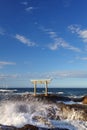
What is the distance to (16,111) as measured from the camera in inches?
909

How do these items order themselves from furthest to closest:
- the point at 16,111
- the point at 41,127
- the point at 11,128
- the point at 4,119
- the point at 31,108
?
the point at 31,108 < the point at 16,111 < the point at 4,119 < the point at 41,127 < the point at 11,128

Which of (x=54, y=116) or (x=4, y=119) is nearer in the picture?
(x=4, y=119)

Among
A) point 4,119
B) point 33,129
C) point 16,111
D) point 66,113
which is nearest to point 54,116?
point 66,113

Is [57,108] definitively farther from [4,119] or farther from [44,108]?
[4,119]

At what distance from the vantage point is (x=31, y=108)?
82.4 ft

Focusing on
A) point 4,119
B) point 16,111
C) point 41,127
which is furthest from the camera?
point 16,111

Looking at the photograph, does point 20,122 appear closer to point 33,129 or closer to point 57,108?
point 33,129

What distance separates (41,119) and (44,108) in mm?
5395

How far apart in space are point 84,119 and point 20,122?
6797mm

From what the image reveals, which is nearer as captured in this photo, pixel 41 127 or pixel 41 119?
pixel 41 127

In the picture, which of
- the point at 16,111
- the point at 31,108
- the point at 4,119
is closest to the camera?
the point at 4,119

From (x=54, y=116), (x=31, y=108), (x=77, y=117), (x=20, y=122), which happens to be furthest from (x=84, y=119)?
(x=20, y=122)

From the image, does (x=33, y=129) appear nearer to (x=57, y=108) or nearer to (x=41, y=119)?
(x=41, y=119)

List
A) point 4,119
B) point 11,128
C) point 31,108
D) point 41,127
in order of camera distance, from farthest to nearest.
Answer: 1. point 31,108
2. point 4,119
3. point 41,127
4. point 11,128
